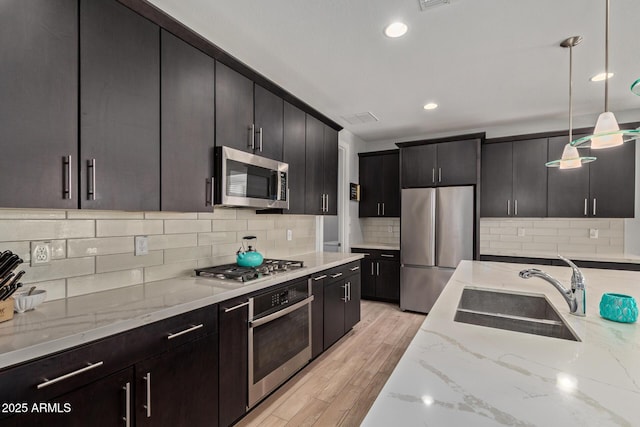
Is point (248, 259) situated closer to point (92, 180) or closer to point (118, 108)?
point (92, 180)

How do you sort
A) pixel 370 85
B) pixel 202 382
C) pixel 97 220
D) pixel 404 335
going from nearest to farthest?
pixel 202 382 < pixel 97 220 < pixel 370 85 < pixel 404 335

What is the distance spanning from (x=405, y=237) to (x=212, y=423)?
3.28 meters

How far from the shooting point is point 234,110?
2.23 m

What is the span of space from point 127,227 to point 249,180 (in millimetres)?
862

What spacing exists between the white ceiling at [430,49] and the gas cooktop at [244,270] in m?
1.72

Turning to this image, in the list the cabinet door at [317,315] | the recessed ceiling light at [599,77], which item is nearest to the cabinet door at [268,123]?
the cabinet door at [317,315]

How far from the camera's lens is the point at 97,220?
1.74 meters

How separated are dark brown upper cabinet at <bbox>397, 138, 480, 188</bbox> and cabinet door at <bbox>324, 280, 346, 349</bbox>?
207 cm

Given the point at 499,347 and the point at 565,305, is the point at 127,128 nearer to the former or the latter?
the point at 499,347

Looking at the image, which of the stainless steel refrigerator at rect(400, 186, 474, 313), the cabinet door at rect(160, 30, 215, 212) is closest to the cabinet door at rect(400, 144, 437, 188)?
the stainless steel refrigerator at rect(400, 186, 474, 313)

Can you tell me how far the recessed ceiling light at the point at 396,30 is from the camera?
204 cm

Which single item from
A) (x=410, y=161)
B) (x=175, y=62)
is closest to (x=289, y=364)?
(x=175, y=62)

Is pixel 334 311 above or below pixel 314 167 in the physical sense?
below

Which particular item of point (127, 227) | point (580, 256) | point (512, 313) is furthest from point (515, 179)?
point (127, 227)
